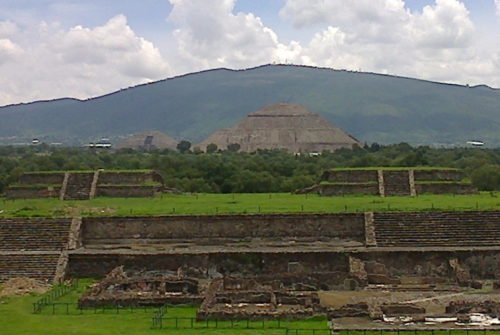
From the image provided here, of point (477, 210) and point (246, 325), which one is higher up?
point (477, 210)

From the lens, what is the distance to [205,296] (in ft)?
79.7

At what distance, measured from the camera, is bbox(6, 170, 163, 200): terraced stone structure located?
140ft

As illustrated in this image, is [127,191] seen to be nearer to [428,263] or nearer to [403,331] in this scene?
[428,263]

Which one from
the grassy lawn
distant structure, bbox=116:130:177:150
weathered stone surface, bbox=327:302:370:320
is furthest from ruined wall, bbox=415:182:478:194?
distant structure, bbox=116:130:177:150

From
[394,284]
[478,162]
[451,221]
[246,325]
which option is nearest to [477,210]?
[451,221]

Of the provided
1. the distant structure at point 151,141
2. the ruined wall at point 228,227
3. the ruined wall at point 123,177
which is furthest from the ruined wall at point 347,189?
the distant structure at point 151,141

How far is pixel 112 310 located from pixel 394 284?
10.8 m

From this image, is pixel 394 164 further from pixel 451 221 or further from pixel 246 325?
pixel 246 325

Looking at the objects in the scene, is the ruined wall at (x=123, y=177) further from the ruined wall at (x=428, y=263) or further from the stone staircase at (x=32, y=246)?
the ruined wall at (x=428, y=263)

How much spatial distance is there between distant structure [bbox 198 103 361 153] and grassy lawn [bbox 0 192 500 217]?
74.2 meters

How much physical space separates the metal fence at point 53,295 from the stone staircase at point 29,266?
1132mm

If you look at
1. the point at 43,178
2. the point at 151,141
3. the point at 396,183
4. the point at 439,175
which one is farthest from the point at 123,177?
the point at 151,141

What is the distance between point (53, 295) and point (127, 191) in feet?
55.6

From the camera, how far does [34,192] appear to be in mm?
43094
